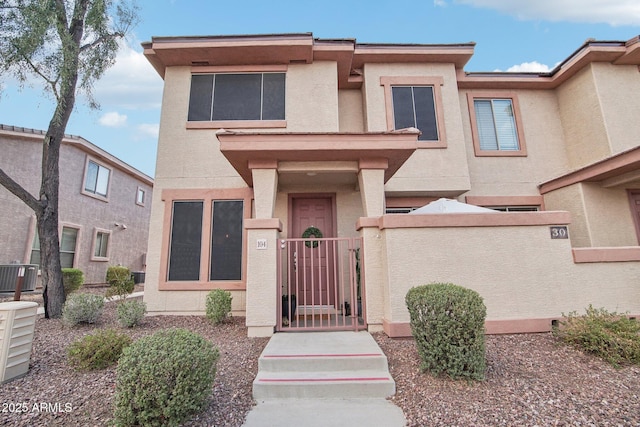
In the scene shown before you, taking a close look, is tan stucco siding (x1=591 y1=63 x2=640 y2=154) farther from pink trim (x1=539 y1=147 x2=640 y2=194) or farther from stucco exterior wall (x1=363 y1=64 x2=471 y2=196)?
stucco exterior wall (x1=363 y1=64 x2=471 y2=196)

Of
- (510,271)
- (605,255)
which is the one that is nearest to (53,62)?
(510,271)

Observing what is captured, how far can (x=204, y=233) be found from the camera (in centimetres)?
715

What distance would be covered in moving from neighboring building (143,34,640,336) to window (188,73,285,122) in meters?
0.04

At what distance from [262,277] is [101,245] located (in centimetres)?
1294

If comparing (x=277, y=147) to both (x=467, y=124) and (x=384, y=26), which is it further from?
(x=384, y=26)

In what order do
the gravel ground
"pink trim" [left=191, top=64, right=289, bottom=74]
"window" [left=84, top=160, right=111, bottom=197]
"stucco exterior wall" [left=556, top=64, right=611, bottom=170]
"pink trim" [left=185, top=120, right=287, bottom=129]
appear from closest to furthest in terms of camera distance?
the gravel ground < "pink trim" [left=185, top=120, right=287, bottom=129] < "stucco exterior wall" [left=556, top=64, right=611, bottom=170] < "pink trim" [left=191, top=64, right=289, bottom=74] < "window" [left=84, top=160, right=111, bottom=197]

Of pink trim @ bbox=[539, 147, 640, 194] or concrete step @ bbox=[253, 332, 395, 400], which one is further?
pink trim @ bbox=[539, 147, 640, 194]

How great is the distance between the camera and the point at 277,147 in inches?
212

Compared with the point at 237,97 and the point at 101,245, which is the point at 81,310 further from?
the point at 101,245

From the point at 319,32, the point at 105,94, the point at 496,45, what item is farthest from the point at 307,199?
the point at 496,45

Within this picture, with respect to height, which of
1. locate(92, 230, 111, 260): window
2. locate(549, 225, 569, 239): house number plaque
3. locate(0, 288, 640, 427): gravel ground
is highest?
locate(92, 230, 111, 260): window

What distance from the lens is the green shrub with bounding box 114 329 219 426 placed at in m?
2.59

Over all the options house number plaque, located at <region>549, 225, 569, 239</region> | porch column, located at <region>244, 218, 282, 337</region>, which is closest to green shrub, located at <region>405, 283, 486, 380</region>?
porch column, located at <region>244, 218, 282, 337</region>

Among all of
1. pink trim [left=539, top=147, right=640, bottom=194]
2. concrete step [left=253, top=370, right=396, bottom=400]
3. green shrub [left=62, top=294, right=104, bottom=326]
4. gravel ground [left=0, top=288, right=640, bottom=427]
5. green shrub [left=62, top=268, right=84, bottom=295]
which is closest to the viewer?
gravel ground [left=0, top=288, right=640, bottom=427]
